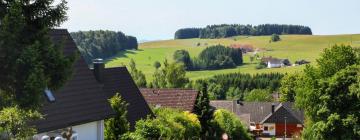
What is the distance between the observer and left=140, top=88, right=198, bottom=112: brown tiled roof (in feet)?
146

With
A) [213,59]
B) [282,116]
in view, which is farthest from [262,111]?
[213,59]

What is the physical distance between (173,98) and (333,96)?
44.3 feet

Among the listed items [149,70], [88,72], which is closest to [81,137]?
[88,72]

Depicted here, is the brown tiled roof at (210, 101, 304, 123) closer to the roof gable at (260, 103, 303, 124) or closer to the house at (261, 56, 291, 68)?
the roof gable at (260, 103, 303, 124)

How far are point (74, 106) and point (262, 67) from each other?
16205 centimetres

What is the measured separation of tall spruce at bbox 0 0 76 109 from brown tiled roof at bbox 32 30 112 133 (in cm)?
652

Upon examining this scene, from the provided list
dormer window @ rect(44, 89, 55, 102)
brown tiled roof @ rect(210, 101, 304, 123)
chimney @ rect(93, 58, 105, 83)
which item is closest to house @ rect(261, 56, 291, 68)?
brown tiled roof @ rect(210, 101, 304, 123)

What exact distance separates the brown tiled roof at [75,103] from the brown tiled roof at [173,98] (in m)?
20.2

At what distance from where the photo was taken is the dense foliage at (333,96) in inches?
1416

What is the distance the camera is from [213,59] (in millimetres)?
187750

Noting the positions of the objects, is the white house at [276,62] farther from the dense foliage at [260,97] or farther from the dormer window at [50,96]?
the dormer window at [50,96]

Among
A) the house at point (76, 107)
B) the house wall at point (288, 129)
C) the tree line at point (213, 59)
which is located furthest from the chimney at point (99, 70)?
the tree line at point (213, 59)

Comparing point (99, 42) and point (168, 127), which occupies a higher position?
point (168, 127)

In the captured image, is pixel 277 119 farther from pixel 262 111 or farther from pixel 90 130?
pixel 90 130
